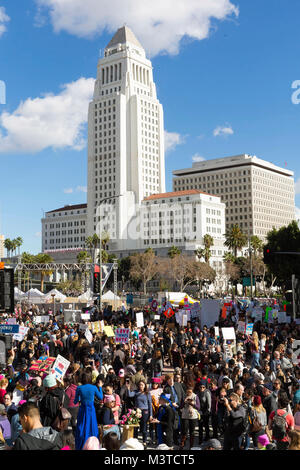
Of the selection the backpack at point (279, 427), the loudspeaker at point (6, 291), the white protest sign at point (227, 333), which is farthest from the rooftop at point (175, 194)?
the backpack at point (279, 427)

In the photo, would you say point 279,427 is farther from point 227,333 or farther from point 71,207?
point 71,207

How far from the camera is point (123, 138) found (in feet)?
491

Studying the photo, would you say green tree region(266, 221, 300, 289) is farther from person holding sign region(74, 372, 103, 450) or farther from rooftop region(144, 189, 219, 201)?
rooftop region(144, 189, 219, 201)

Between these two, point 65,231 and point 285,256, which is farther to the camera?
point 65,231

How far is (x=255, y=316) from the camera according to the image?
26.1 m

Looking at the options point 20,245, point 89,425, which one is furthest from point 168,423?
point 20,245

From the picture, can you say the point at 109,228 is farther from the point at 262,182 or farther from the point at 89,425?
the point at 89,425

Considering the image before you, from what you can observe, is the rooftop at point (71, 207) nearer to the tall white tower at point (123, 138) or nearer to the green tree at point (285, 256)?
the tall white tower at point (123, 138)

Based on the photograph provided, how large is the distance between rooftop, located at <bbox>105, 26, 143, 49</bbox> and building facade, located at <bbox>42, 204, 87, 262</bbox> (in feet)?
164

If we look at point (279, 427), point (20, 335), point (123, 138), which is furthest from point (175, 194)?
point (279, 427)

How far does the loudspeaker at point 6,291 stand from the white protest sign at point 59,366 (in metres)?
1.63

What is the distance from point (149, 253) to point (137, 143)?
160ft

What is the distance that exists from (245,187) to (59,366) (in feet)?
540

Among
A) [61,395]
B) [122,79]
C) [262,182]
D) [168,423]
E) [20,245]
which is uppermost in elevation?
[122,79]
